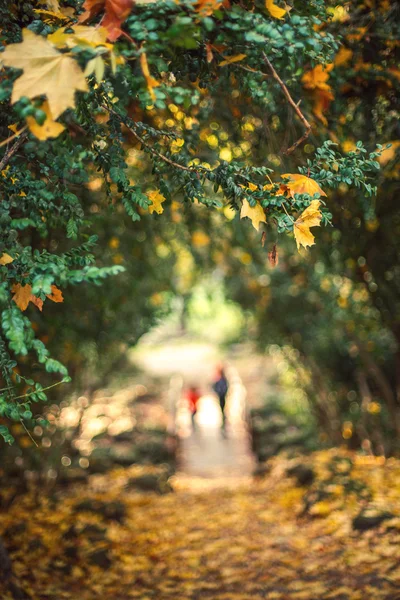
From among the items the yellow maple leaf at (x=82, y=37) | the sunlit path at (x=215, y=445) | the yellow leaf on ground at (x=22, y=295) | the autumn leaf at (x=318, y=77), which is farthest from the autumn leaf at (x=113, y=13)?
the sunlit path at (x=215, y=445)

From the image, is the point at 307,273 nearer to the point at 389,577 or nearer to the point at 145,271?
the point at 145,271

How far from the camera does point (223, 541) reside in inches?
191

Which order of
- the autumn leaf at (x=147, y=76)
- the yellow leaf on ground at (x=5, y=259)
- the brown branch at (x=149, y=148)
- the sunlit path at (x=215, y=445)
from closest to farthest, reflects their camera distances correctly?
the autumn leaf at (x=147, y=76) → the yellow leaf on ground at (x=5, y=259) → the brown branch at (x=149, y=148) → the sunlit path at (x=215, y=445)

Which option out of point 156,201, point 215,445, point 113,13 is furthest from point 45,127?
point 215,445

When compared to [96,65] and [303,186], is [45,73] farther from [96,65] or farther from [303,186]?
[303,186]

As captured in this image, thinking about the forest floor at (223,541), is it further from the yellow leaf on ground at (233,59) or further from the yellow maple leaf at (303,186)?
the yellow leaf on ground at (233,59)

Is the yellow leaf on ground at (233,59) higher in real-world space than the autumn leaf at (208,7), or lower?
higher

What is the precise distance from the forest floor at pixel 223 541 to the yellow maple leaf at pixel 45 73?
3.03m

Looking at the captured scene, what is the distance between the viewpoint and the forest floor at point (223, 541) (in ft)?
12.1

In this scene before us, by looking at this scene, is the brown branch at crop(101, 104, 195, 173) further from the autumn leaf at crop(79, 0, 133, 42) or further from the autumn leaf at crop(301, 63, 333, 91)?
the autumn leaf at crop(301, 63, 333, 91)

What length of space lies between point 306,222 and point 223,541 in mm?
3833

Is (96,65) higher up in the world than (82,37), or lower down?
lower down

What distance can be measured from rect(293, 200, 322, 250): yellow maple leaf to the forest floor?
96.8 inches

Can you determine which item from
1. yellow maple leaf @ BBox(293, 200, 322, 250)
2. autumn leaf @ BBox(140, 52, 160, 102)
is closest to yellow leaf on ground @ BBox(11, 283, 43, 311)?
autumn leaf @ BBox(140, 52, 160, 102)
